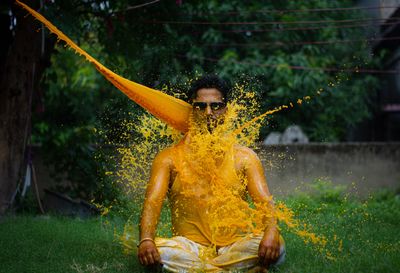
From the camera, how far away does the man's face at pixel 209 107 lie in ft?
16.9

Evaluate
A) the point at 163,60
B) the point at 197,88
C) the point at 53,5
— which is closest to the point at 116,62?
the point at 163,60

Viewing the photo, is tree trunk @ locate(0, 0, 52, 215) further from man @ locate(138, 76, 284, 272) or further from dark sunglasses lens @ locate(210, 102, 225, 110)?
dark sunglasses lens @ locate(210, 102, 225, 110)

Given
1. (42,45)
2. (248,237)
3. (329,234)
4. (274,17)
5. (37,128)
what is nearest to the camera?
(248,237)

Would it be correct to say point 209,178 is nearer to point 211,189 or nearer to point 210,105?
point 211,189

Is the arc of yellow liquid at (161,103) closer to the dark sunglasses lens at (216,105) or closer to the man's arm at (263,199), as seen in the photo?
the dark sunglasses lens at (216,105)

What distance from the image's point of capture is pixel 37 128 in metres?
11.5

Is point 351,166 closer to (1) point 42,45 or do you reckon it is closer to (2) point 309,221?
Answer: (2) point 309,221

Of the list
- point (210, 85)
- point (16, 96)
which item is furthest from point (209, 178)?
point (16, 96)

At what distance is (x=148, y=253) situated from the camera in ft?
16.1

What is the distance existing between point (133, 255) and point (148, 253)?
115 centimetres

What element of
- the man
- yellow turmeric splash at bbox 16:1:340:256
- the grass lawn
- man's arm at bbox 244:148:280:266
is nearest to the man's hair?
the man

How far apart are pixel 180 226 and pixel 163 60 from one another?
5504 mm

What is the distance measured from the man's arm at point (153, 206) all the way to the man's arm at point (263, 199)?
0.65m

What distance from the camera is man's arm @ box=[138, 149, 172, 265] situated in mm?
4910
